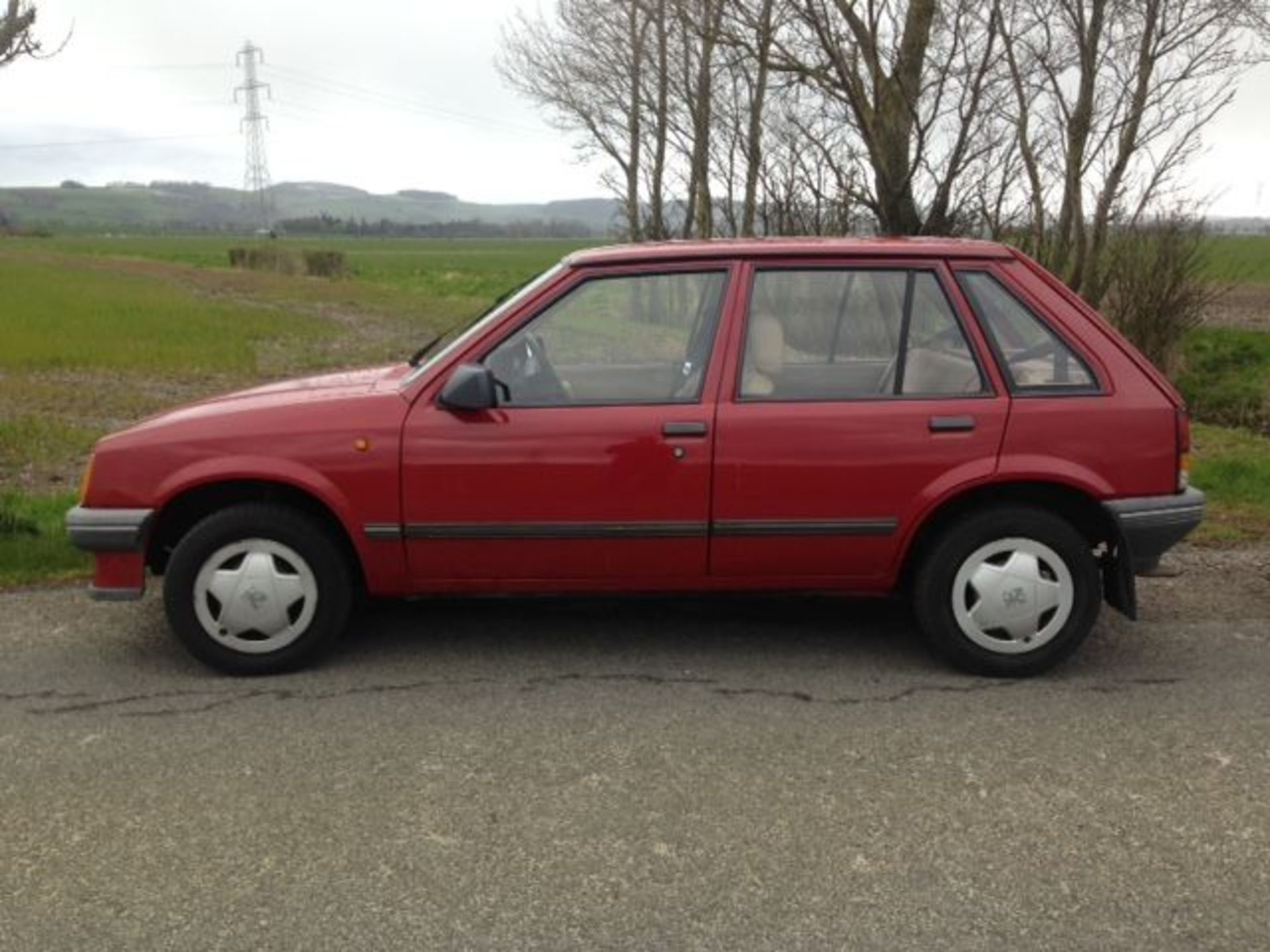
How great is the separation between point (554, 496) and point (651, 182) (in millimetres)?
18403

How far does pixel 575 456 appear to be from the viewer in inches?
166

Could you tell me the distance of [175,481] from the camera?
4.24 metres

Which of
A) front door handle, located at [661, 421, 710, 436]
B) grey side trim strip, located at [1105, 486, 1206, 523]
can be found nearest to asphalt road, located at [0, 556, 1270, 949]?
grey side trim strip, located at [1105, 486, 1206, 523]

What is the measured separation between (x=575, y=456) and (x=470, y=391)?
0.46 m

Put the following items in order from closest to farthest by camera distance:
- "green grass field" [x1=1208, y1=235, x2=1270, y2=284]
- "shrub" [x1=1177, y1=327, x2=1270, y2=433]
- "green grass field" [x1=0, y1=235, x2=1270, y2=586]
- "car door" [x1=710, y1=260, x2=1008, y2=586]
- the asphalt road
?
the asphalt road < "car door" [x1=710, y1=260, x2=1008, y2=586] < "green grass field" [x1=0, y1=235, x2=1270, y2=586] < "green grass field" [x1=1208, y1=235, x2=1270, y2=284] < "shrub" [x1=1177, y1=327, x2=1270, y2=433]

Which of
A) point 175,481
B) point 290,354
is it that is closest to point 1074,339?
point 175,481

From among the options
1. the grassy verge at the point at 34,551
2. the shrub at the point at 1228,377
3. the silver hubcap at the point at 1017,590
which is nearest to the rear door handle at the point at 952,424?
the silver hubcap at the point at 1017,590

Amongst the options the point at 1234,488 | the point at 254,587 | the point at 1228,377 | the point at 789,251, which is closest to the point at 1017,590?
the point at 789,251

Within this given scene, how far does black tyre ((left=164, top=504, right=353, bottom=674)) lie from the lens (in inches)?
169

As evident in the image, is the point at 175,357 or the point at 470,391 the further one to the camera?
the point at 175,357

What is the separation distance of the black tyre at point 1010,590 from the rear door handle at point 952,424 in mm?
347

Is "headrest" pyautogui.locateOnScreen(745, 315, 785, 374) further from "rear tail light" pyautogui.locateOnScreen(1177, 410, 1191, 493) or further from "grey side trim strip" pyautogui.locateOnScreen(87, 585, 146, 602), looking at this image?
Answer: "grey side trim strip" pyautogui.locateOnScreen(87, 585, 146, 602)

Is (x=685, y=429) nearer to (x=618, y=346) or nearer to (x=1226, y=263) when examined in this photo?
(x=618, y=346)

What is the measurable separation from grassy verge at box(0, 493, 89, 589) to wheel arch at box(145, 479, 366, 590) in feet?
4.26
